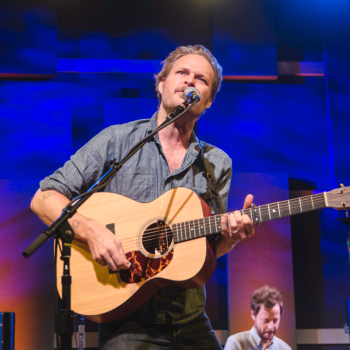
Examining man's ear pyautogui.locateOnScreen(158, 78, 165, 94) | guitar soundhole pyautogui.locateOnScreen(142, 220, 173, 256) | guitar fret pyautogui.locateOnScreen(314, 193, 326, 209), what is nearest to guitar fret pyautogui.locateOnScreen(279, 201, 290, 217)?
guitar fret pyautogui.locateOnScreen(314, 193, 326, 209)

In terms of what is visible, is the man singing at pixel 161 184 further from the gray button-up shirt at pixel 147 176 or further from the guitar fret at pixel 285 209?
the guitar fret at pixel 285 209

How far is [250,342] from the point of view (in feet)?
11.5

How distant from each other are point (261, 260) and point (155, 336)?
188cm

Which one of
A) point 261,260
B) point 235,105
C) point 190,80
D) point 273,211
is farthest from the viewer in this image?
point 235,105

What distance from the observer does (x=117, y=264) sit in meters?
2.17

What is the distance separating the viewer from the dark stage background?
381 cm

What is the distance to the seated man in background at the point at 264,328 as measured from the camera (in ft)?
11.4

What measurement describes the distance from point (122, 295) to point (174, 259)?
36 cm

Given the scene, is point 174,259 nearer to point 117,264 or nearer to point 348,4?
point 117,264

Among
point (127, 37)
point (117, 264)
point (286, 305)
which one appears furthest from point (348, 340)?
point (127, 37)

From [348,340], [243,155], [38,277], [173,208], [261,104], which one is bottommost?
[348,340]

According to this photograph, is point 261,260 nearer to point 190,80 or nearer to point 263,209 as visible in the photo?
point 263,209

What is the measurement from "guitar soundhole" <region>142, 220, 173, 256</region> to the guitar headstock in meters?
0.93

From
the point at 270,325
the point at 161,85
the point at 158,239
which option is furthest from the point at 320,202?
the point at 270,325
